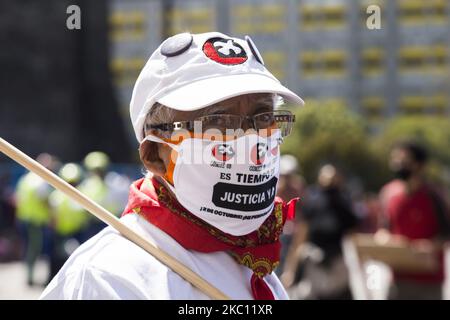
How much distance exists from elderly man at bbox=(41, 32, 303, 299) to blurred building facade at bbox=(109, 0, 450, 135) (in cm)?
5397

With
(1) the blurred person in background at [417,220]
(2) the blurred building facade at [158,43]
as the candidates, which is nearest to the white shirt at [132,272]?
(1) the blurred person in background at [417,220]

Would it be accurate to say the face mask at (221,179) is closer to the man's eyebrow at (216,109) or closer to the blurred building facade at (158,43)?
the man's eyebrow at (216,109)

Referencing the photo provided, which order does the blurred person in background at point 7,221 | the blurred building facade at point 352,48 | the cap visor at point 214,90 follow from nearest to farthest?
1. the cap visor at point 214,90
2. the blurred person in background at point 7,221
3. the blurred building facade at point 352,48

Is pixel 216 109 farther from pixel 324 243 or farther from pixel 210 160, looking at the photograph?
pixel 324 243

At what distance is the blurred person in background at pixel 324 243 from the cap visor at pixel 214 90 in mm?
6133

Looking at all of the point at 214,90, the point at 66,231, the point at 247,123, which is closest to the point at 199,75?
the point at 214,90

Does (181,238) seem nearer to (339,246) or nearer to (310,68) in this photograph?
(339,246)

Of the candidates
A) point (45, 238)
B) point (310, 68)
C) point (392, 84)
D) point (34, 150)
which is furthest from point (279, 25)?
point (45, 238)

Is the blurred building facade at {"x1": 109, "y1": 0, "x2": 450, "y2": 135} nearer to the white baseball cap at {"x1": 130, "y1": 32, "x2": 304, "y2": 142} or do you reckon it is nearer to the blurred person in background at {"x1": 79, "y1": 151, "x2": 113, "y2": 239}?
the blurred person in background at {"x1": 79, "y1": 151, "x2": 113, "y2": 239}

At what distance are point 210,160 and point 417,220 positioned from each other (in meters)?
4.84

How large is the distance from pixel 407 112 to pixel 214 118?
7440 cm

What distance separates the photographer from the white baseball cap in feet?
7.07

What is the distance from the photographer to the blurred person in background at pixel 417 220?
22.3 ft

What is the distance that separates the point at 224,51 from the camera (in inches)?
87.7
